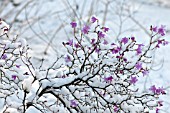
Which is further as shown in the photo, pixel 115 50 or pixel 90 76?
pixel 90 76

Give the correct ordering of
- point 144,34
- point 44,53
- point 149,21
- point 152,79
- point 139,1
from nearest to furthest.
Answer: point 152,79
point 44,53
point 144,34
point 149,21
point 139,1

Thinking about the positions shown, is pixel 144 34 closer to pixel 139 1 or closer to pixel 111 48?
pixel 139 1

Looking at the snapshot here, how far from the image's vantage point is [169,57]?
23.3 feet

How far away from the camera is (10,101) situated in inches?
117

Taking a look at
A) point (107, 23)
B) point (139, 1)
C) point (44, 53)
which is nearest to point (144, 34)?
point (107, 23)

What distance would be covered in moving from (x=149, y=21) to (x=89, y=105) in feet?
20.6

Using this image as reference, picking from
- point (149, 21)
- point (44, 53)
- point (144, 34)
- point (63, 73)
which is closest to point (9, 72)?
point (63, 73)

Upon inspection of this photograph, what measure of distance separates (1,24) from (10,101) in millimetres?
590

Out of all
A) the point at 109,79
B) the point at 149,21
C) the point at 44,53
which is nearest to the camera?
the point at 109,79

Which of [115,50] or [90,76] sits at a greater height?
[115,50]

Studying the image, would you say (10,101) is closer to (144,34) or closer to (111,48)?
(111,48)

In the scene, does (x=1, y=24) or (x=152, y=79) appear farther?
(x=152, y=79)

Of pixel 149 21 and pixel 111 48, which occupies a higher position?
pixel 149 21

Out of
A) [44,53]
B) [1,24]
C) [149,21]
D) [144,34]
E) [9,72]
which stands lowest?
[9,72]
